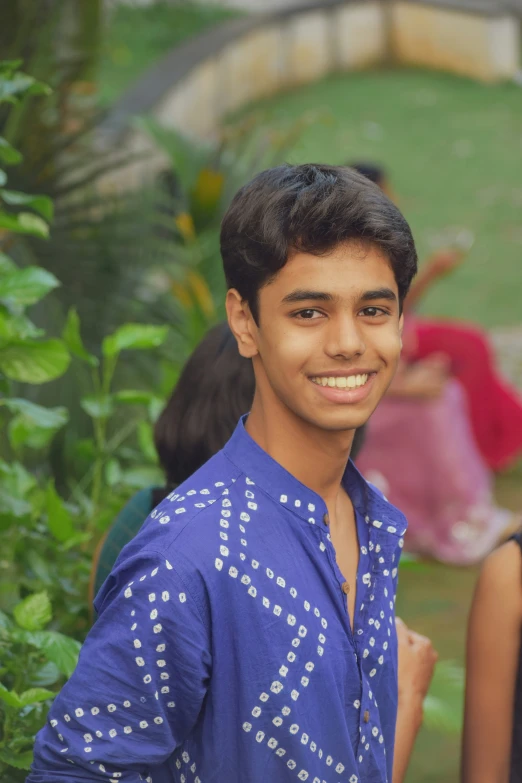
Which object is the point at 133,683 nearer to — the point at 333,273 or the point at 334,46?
the point at 333,273

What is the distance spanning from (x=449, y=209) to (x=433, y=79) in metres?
4.52

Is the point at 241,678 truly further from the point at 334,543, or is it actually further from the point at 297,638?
the point at 334,543

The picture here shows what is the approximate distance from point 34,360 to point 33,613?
41 cm

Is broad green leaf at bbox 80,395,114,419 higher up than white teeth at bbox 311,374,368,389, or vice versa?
white teeth at bbox 311,374,368,389

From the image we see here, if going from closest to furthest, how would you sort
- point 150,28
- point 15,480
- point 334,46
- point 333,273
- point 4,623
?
point 333,273 → point 4,623 → point 15,480 → point 334,46 → point 150,28

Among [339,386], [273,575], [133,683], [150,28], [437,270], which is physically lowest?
[133,683]

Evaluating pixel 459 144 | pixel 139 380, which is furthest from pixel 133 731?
pixel 459 144

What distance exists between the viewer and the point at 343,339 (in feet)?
4.64

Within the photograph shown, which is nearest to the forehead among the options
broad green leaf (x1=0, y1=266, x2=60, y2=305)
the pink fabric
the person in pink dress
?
broad green leaf (x1=0, y1=266, x2=60, y2=305)

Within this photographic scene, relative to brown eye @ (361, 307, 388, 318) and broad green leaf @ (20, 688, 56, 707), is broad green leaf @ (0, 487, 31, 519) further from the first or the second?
brown eye @ (361, 307, 388, 318)

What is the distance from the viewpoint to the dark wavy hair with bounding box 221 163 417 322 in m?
1.41

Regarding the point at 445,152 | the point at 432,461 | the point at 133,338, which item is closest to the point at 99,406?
the point at 133,338

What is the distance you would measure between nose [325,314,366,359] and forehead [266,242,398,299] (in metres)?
0.03

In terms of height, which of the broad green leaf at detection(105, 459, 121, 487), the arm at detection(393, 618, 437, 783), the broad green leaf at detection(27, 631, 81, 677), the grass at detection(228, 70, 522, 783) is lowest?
the arm at detection(393, 618, 437, 783)
